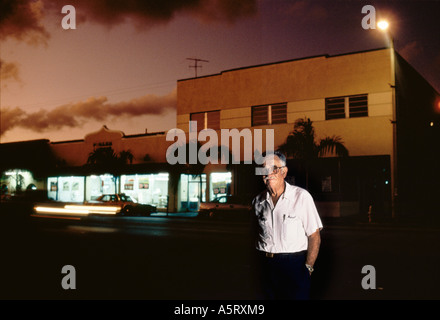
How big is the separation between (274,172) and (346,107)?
22.8 meters

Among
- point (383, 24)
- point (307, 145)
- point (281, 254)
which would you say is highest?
point (383, 24)

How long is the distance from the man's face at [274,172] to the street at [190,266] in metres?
0.68

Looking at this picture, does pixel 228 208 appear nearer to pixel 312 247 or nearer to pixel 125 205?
pixel 125 205

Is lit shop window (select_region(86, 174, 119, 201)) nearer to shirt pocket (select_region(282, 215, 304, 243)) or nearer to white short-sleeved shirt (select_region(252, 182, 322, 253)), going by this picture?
white short-sleeved shirt (select_region(252, 182, 322, 253))

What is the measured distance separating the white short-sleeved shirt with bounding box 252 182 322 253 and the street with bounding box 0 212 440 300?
358 millimetres

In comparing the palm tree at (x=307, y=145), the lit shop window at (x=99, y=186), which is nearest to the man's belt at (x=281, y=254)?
the palm tree at (x=307, y=145)

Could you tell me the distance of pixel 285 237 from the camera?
168 inches

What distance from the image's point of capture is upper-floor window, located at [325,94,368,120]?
2553 centimetres

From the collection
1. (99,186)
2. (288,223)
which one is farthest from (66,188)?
(288,223)

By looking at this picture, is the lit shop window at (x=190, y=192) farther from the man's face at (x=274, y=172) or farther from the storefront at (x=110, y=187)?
the man's face at (x=274, y=172)

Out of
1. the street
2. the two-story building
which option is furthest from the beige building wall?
the street

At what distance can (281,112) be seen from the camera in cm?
2845
